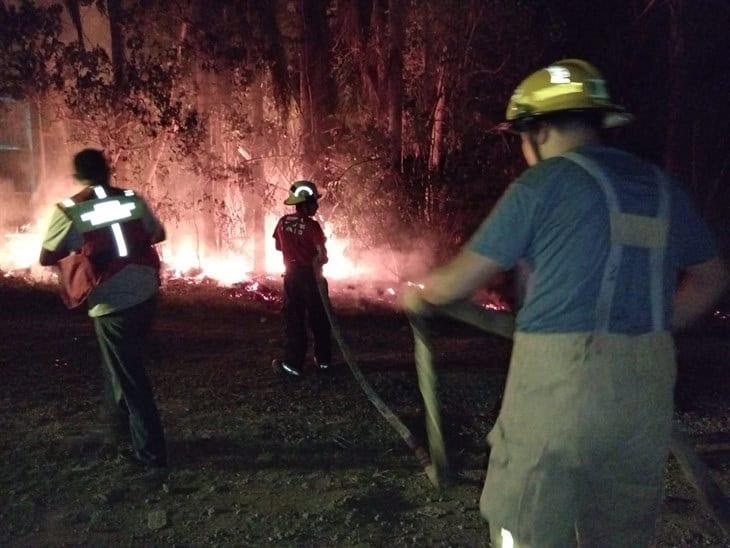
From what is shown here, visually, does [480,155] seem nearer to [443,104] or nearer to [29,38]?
[443,104]

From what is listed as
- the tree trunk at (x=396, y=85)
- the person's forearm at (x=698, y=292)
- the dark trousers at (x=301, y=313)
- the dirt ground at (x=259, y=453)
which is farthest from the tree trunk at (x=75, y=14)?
the person's forearm at (x=698, y=292)

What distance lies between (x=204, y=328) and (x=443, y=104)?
6.50 m

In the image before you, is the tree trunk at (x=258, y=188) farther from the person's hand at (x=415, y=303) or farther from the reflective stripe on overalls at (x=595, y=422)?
the reflective stripe on overalls at (x=595, y=422)

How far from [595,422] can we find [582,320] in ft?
0.92

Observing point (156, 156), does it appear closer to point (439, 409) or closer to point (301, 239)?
point (301, 239)

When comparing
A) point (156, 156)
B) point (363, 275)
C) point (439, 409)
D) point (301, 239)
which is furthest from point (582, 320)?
point (156, 156)

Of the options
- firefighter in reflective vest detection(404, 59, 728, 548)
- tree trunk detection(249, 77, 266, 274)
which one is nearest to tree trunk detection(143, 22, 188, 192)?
tree trunk detection(249, 77, 266, 274)

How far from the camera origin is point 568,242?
210cm

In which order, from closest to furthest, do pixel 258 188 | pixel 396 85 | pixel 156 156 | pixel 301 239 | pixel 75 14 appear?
pixel 301 239 → pixel 396 85 → pixel 75 14 → pixel 156 156 → pixel 258 188

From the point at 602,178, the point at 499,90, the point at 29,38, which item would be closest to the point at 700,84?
the point at 499,90

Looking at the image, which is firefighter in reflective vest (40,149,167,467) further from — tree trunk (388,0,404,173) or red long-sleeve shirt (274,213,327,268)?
tree trunk (388,0,404,173)

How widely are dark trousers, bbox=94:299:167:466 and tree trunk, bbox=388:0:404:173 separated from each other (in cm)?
1041

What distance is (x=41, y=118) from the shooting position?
16.8 m

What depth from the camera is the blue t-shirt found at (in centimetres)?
210
